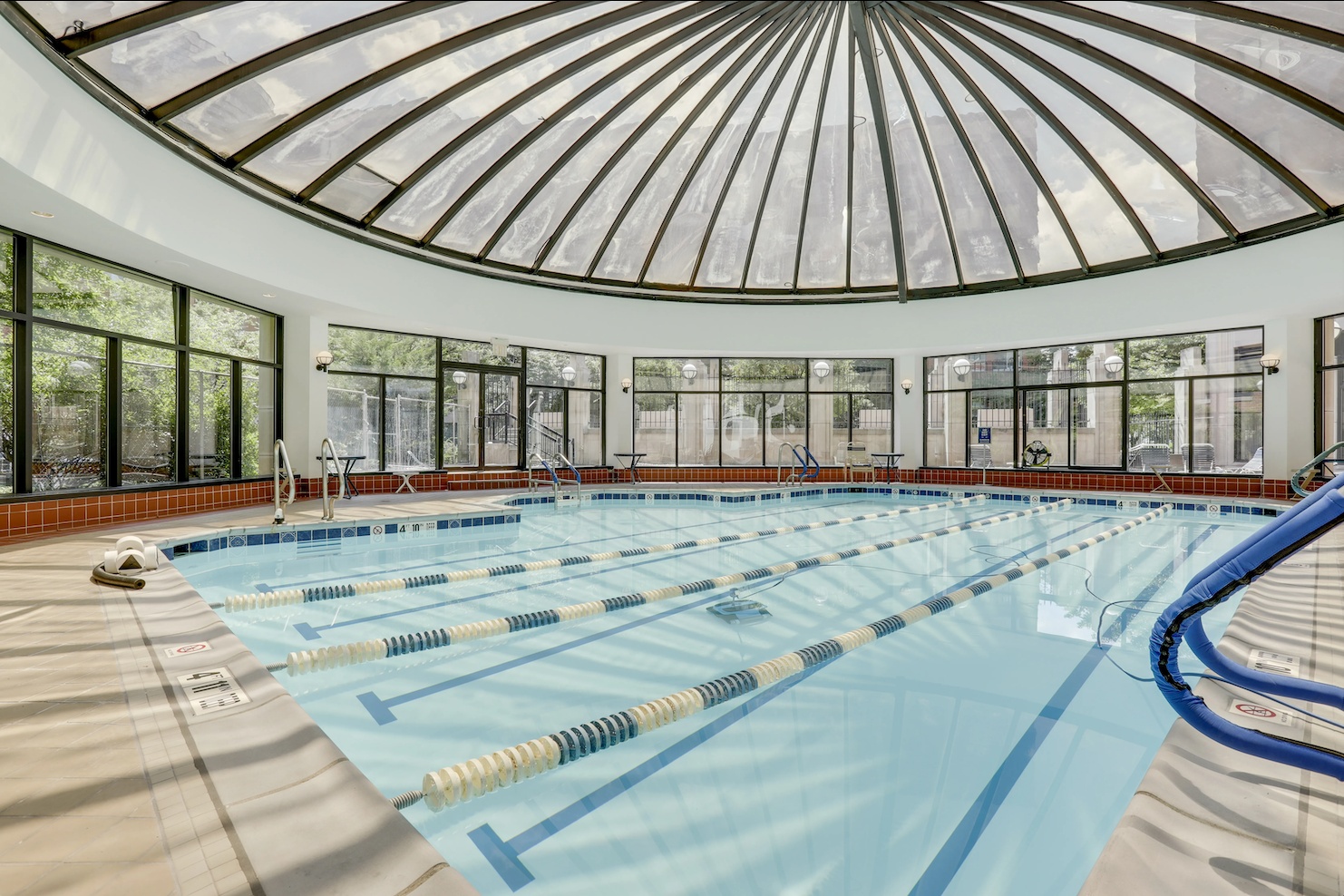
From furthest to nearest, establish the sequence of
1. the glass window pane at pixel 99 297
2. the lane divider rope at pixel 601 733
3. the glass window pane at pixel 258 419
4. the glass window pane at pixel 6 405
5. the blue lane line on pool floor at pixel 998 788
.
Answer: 1. the glass window pane at pixel 258 419
2. the glass window pane at pixel 99 297
3. the glass window pane at pixel 6 405
4. the lane divider rope at pixel 601 733
5. the blue lane line on pool floor at pixel 998 788

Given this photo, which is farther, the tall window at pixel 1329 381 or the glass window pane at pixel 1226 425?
the glass window pane at pixel 1226 425

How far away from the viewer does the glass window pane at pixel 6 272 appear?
5.95 m

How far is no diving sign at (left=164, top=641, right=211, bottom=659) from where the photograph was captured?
9.21ft

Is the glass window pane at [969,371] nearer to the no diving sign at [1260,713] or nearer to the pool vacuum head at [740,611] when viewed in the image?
the pool vacuum head at [740,611]

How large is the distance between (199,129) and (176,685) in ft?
21.3

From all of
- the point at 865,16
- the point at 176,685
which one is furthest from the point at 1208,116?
the point at 176,685

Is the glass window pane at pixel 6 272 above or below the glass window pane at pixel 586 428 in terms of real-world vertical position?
above

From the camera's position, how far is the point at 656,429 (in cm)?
1470

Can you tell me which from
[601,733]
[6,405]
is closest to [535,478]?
[6,405]

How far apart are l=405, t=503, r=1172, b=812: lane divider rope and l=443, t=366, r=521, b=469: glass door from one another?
993 centimetres

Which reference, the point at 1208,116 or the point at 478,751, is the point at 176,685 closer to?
the point at 478,751

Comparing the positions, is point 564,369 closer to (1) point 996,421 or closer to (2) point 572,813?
(1) point 996,421

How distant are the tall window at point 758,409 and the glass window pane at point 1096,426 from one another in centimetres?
365

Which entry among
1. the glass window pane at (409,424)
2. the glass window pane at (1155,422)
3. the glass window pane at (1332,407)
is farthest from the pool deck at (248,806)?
the glass window pane at (1155,422)
